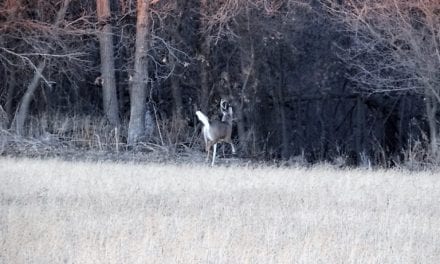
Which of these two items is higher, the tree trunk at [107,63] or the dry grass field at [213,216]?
the tree trunk at [107,63]

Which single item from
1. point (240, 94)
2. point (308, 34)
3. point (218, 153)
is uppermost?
point (308, 34)

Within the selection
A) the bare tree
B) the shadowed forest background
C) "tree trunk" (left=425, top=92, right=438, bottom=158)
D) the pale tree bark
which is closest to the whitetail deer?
the shadowed forest background

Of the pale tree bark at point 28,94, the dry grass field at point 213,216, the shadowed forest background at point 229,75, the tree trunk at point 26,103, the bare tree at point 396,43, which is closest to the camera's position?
the dry grass field at point 213,216

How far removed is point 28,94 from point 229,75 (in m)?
5.48

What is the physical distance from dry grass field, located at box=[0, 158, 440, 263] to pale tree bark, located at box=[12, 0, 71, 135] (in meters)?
6.95

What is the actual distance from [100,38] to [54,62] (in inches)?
53.3

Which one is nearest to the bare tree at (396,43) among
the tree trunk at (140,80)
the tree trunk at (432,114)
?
the tree trunk at (432,114)

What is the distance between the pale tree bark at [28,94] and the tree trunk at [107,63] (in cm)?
94

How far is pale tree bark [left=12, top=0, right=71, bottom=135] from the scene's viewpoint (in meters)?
22.8

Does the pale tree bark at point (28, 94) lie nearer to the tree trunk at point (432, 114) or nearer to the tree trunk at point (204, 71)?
the tree trunk at point (204, 71)

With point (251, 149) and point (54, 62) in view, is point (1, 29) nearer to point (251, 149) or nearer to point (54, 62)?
point (54, 62)

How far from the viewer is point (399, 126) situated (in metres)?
26.5

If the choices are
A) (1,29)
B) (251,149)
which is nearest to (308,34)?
(251,149)

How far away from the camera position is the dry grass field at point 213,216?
28.0 ft
